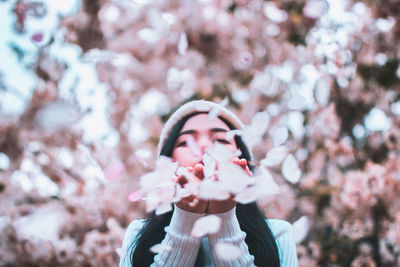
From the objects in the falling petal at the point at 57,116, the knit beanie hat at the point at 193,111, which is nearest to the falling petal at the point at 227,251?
the knit beanie hat at the point at 193,111

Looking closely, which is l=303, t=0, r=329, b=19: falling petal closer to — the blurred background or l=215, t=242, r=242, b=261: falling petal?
the blurred background

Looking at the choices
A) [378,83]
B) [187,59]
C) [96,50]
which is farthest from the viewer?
[378,83]

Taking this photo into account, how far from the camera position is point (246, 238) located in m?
0.83

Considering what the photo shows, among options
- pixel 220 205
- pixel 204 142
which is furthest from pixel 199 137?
pixel 220 205

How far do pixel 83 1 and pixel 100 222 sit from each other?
1423 mm

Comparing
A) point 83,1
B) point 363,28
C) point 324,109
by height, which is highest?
point 83,1

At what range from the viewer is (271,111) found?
229cm

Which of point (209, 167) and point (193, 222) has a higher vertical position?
point (209, 167)

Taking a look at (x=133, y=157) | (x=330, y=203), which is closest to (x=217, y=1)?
(x=133, y=157)

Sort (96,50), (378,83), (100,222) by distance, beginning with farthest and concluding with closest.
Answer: (378,83)
(96,50)
(100,222)

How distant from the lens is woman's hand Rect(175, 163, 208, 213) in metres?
0.56

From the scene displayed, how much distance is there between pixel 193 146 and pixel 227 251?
301 mm

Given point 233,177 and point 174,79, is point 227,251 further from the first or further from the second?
point 174,79

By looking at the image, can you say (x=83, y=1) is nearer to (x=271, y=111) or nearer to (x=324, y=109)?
(x=271, y=111)
